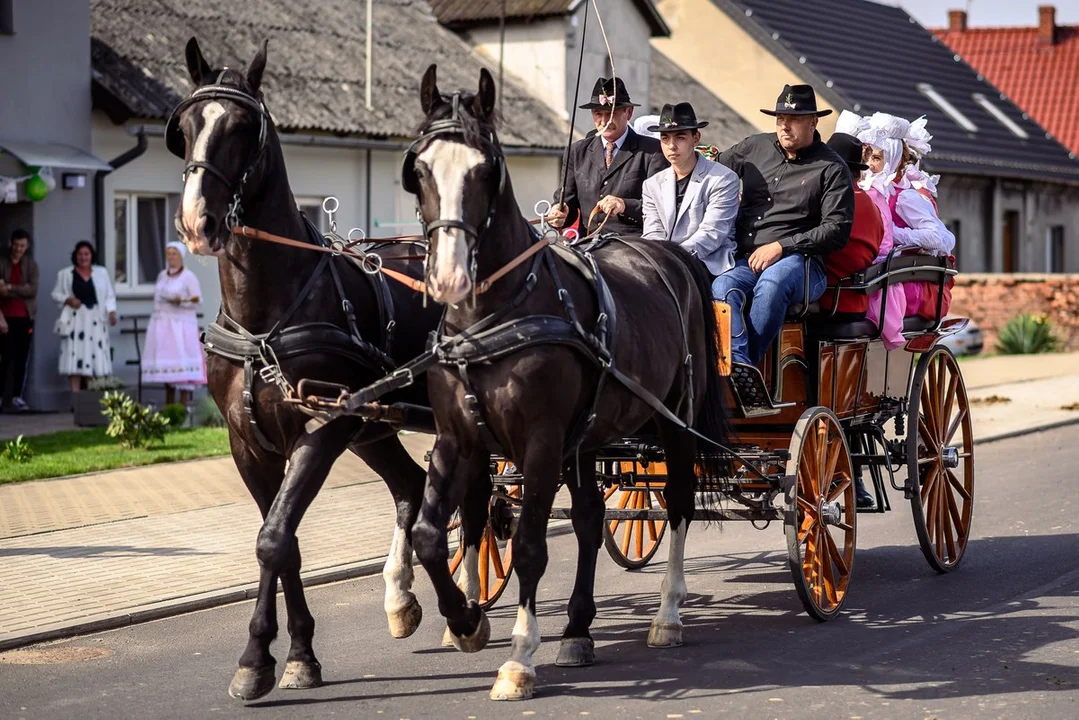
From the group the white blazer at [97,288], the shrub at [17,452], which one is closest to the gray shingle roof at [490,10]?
the white blazer at [97,288]

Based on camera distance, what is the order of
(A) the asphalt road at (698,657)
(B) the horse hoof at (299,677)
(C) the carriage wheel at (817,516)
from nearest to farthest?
(A) the asphalt road at (698,657) → (B) the horse hoof at (299,677) → (C) the carriage wheel at (817,516)

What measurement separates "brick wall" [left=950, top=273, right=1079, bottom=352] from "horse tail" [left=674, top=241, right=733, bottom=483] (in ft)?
62.9

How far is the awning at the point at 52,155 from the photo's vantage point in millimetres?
15547

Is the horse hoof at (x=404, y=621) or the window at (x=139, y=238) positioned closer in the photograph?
the horse hoof at (x=404, y=621)

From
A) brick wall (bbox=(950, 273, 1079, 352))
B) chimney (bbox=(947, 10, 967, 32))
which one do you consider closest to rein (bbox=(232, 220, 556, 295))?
brick wall (bbox=(950, 273, 1079, 352))

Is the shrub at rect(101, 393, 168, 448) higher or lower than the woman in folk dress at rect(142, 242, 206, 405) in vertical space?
lower

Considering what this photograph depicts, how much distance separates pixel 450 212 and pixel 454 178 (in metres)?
0.13

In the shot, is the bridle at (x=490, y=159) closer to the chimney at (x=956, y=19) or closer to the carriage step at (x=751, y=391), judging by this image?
the carriage step at (x=751, y=391)

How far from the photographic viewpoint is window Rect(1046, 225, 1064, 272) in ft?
122

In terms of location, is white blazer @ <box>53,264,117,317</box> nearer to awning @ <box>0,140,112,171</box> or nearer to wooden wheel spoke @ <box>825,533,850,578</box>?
awning @ <box>0,140,112,171</box>

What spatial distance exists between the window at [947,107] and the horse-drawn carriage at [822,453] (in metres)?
26.7

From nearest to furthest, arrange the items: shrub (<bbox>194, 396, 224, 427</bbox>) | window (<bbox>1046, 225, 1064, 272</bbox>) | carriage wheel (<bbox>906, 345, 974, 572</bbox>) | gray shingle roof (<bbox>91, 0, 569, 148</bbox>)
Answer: carriage wheel (<bbox>906, 345, 974, 572</bbox>) < shrub (<bbox>194, 396, 224, 427</bbox>) < gray shingle roof (<bbox>91, 0, 569, 148</bbox>) < window (<bbox>1046, 225, 1064, 272</bbox>)

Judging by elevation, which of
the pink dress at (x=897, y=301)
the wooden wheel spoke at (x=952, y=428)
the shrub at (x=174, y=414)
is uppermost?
the pink dress at (x=897, y=301)

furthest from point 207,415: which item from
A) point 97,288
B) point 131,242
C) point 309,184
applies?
point 309,184
